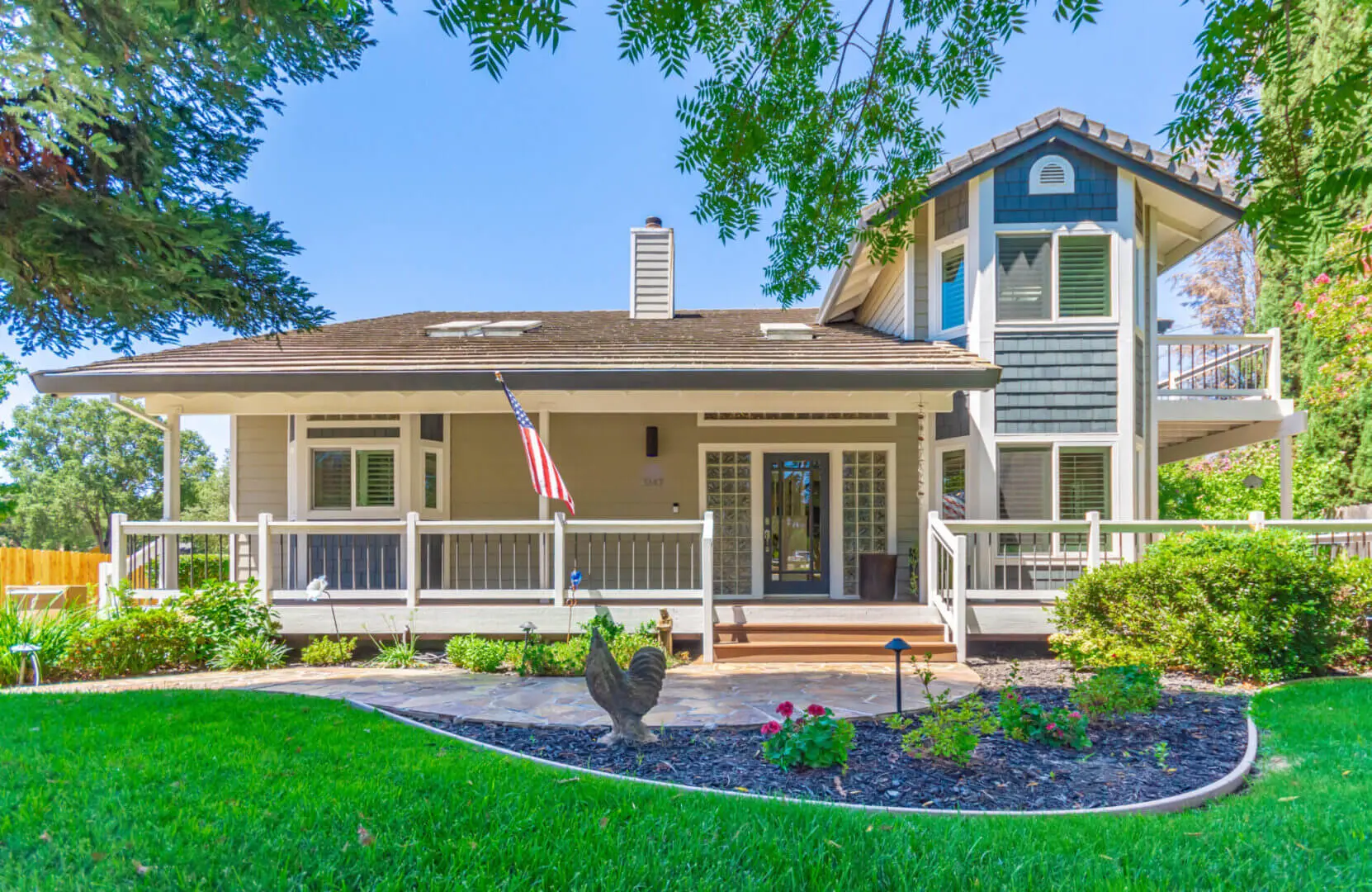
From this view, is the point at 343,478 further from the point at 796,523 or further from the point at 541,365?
the point at 796,523

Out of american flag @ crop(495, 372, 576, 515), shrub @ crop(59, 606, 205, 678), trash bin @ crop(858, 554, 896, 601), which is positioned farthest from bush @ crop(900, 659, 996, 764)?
shrub @ crop(59, 606, 205, 678)

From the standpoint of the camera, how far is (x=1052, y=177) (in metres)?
9.72

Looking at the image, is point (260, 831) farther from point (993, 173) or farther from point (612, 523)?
point (993, 173)

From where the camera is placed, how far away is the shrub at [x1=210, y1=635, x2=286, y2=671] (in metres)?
7.68

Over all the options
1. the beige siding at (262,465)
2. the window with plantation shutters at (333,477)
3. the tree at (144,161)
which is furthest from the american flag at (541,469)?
the beige siding at (262,465)

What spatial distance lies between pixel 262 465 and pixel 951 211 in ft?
31.6

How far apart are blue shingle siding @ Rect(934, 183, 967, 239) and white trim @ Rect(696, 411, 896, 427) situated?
8.08ft

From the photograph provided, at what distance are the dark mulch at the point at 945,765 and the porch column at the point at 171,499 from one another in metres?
5.19

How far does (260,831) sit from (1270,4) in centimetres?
525

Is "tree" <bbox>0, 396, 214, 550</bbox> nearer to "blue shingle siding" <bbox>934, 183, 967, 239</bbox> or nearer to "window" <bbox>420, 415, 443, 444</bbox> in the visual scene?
"window" <bbox>420, 415, 443, 444</bbox>

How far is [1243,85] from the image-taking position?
3.07 metres

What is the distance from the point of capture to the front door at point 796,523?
Result: 1076 cm

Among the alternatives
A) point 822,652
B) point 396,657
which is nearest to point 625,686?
point 822,652

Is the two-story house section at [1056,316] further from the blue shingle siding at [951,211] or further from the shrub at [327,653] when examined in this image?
the shrub at [327,653]
